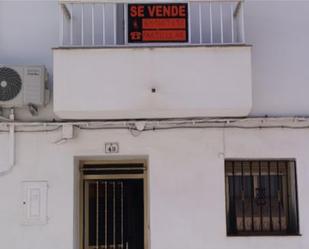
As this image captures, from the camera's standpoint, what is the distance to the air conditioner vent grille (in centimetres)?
820

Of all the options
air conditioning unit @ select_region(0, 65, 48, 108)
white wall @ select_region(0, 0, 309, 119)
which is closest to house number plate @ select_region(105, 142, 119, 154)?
air conditioning unit @ select_region(0, 65, 48, 108)

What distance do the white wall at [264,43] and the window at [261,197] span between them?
2.98ft

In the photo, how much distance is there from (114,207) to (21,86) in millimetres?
2521

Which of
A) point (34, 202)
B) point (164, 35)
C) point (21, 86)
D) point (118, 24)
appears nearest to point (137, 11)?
point (164, 35)

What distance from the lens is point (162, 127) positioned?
8531mm

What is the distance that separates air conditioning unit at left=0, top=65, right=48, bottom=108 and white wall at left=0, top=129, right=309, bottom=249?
1.93 feet

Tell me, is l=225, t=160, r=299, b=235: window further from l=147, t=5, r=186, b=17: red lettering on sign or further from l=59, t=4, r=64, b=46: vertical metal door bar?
l=59, t=4, r=64, b=46: vertical metal door bar

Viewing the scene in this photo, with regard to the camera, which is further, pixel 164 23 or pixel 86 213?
pixel 86 213

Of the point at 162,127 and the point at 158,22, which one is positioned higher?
the point at 158,22

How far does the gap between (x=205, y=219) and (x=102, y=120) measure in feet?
7.12

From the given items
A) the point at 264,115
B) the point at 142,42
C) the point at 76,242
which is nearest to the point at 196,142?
the point at 264,115

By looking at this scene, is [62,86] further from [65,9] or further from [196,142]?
[196,142]

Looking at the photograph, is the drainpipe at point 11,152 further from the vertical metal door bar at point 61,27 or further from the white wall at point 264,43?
the vertical metal door bar at point 61,27

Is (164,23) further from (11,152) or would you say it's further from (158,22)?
(11,152)
